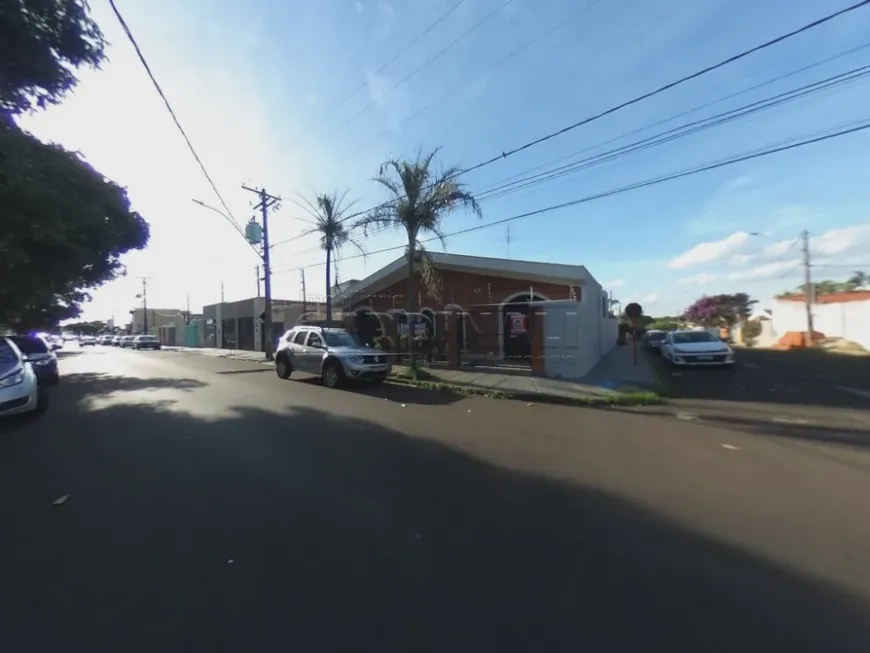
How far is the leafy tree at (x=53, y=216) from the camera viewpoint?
28.6 feet

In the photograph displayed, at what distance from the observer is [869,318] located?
28.8 meters

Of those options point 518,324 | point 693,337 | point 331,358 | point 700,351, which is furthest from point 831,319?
point 331,358

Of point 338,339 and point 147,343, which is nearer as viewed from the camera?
point 338,339

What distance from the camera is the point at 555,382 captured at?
14.3 metres

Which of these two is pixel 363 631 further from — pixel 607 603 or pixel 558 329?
pixel 558 329

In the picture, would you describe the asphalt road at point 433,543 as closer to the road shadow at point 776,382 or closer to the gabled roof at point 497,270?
the road shadow at point 776,382

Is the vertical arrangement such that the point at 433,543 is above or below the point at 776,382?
below

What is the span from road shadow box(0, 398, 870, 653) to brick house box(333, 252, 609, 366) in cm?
1405

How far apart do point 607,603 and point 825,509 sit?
2971 mm

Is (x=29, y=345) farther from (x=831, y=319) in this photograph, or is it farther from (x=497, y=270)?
(x=831, y=319)

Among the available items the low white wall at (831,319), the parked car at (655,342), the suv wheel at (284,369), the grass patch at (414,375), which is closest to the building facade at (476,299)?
the grass patch at (414,375)

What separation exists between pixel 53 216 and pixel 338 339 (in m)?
7.93

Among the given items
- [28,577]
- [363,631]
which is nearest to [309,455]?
[28,577]

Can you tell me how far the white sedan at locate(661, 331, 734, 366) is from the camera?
1809 cm
